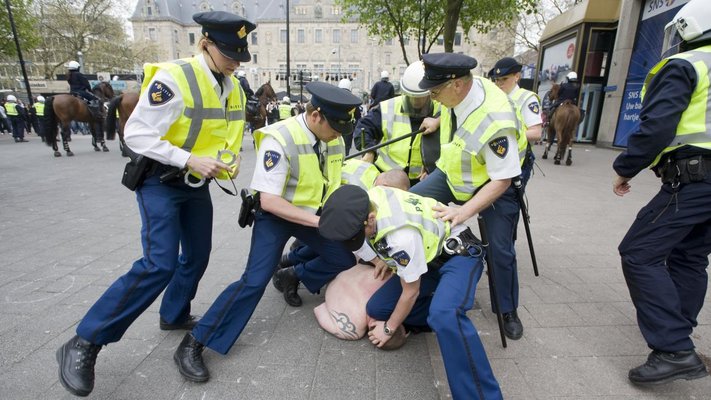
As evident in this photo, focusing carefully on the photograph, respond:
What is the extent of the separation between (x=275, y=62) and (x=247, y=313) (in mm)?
63761

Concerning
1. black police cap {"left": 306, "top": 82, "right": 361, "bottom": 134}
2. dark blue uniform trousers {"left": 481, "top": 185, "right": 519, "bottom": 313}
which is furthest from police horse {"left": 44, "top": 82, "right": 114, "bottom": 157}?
dark blue uniform trousers {"left": 481, "top": 185, "right": 519, "bottom": 313}

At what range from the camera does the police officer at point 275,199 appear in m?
2.16

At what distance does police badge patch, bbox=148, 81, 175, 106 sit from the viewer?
79.0 inches

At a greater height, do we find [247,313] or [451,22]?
[451,22]

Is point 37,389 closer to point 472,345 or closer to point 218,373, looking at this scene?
point 218,373

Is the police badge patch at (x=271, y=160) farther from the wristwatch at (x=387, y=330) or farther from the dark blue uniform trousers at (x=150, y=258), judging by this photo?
the wristwatch at (x=387, y=330)

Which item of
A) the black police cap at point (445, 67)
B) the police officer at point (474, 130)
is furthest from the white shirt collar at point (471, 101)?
the black police cap at point (445, 67)

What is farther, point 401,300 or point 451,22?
point 451,22

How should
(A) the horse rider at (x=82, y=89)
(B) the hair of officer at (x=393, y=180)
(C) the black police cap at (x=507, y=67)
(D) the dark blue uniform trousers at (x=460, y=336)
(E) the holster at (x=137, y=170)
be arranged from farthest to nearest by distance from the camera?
(A) the horse rider at (x=82, y=89), (C) the black police cap at (x=507, y=67), (B) the hair of officer at (x=393, y=180), (E) the holster at (x=137, y=170), (D) the dark blue uniform trousers at (x=460, y=336)

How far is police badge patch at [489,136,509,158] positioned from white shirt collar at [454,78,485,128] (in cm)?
24

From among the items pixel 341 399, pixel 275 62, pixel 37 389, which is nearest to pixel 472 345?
pixel 341 399

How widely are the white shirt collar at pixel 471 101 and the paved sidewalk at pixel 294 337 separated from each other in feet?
4.79

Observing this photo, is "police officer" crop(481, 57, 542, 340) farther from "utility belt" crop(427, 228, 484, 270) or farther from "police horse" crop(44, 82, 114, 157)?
"police horse" crop(44, 82, 114, 157)

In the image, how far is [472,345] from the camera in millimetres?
1780
